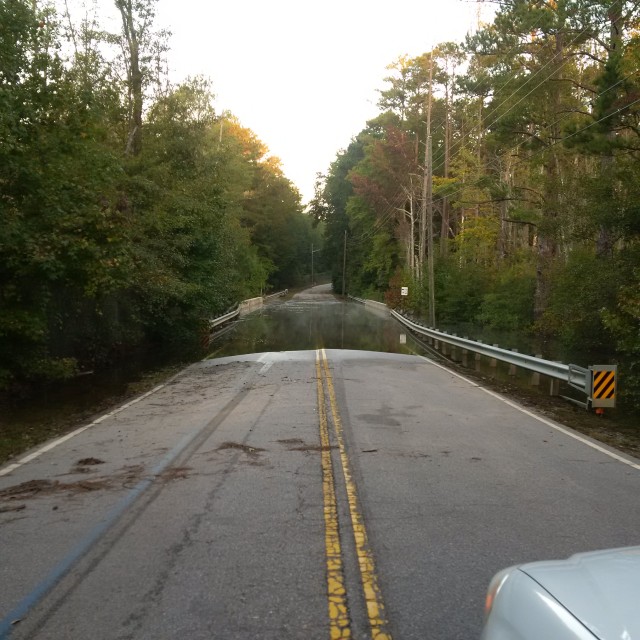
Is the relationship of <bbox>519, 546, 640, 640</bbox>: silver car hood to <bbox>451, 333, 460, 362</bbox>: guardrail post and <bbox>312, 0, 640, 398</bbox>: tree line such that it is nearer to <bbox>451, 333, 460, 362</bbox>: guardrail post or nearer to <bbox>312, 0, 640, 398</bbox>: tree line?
<bbox>312, 0, 640, 398</bbox>: tree line

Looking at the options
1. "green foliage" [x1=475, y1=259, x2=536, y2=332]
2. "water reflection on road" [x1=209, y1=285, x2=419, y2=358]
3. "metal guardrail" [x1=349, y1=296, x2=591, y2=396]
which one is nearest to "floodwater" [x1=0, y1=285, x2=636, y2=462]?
"water reflection on road" [x1=209, y1=285, x2=419, y2=358]

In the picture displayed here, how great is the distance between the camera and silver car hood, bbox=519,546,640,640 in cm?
216

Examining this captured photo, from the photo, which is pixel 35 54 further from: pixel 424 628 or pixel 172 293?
pixel 424 628

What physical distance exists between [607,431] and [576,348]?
1343 centimetres

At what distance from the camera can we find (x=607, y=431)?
458 inches

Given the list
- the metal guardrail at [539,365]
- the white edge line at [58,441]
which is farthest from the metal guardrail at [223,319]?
the white edge line at [58,441]

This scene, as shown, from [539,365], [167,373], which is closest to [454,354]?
[539,365]

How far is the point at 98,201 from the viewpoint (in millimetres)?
16391

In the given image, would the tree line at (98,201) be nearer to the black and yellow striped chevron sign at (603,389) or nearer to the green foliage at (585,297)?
the black and yellow striped chevron sign at (603,389)

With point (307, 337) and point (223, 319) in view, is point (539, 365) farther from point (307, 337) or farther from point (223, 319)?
point (223, 319)

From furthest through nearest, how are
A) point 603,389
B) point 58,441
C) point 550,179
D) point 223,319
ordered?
1. point 223,319
2. point 550,179
3. point 603,389
4. point 58,441

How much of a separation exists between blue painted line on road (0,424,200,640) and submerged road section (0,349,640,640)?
3 cm

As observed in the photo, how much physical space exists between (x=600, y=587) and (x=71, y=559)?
13.6 ft

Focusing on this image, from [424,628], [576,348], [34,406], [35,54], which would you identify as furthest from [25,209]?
[576,348]
